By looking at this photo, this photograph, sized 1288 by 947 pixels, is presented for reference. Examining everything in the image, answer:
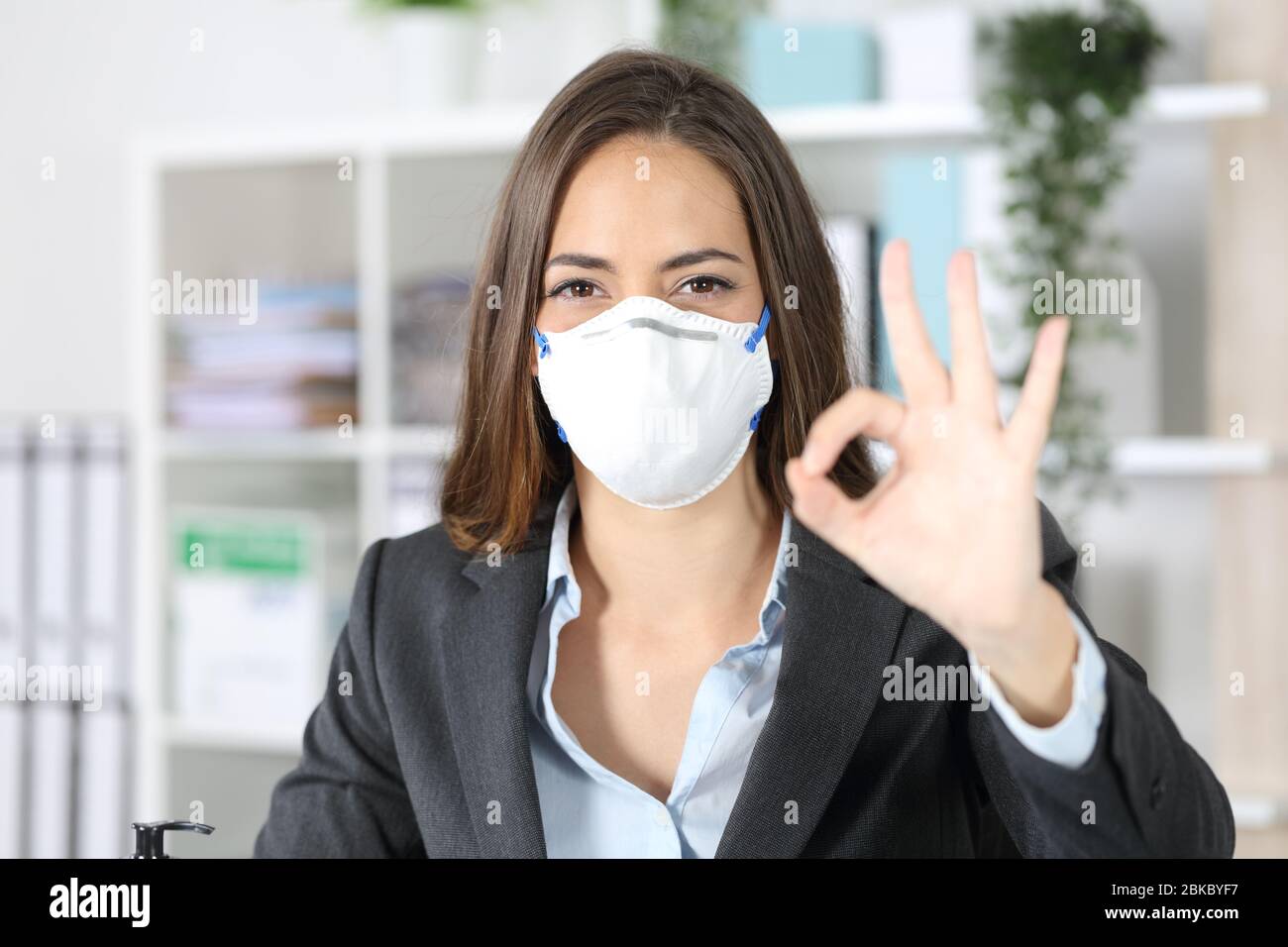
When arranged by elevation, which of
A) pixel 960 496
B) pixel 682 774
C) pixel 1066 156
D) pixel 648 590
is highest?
pixel 1066 156

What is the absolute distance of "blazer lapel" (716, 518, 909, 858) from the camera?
3.43 feet

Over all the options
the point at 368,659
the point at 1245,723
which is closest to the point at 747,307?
the point at 368,659

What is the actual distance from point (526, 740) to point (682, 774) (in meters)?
0.15

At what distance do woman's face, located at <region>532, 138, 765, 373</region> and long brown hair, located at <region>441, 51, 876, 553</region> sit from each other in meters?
0.02

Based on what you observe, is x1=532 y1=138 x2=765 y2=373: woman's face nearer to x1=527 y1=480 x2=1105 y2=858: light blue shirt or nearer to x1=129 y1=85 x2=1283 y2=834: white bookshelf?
x1=527 y1=480 x2=1105 y2=858: light blue shirt

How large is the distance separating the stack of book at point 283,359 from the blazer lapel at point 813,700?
4.35 ft

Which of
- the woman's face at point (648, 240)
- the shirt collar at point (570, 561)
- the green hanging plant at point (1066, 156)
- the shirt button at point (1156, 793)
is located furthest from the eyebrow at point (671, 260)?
the green hanging plant at point (1066, 156)

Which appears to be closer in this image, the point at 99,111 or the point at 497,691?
the point at 497,691

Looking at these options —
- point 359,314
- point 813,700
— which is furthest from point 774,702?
point 359,314

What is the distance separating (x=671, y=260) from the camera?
112 centimetres

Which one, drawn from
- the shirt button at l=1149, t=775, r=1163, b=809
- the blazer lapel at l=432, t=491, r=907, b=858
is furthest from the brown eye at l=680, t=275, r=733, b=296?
the shirt button at l=1149, t=775, r=1163, b=809

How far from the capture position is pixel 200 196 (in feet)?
7.81

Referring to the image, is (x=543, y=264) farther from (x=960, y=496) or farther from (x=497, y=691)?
(x=960, y=496)

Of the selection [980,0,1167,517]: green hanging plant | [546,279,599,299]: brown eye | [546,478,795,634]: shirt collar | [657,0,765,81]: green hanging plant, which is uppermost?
[657,0,765,81]: green hanging plant
